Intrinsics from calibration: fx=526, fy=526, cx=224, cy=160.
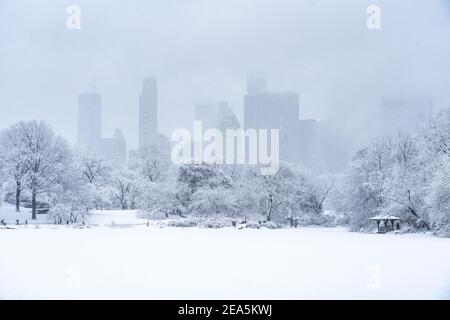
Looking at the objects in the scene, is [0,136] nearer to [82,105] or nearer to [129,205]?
[82,105]

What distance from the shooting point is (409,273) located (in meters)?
7.65

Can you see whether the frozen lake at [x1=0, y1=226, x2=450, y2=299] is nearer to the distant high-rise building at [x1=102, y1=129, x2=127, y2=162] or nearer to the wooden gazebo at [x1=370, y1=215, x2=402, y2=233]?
the wooden gazebo at [x1=370, y1=215, x2=402, y2=233]

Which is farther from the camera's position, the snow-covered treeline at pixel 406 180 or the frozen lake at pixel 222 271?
the snow-covered treeline at pixel 406 180

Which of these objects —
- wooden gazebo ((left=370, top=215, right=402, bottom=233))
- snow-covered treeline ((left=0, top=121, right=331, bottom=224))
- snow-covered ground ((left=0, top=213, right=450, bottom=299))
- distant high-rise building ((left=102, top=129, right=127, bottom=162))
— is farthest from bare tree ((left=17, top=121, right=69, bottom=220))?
wooden gazebo ((left=370, top=215, right=402, bottom=233))

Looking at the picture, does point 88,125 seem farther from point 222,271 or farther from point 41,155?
point 222,271

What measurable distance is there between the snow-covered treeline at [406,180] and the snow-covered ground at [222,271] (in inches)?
150

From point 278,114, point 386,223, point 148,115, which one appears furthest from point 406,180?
point 148,115

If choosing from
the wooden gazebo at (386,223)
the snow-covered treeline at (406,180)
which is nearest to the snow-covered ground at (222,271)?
the snow-covered treeline at (406,180)

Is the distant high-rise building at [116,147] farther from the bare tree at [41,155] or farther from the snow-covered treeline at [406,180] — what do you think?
the snow-covered treeline at [406,180]

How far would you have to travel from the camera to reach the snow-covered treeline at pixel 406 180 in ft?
49.7

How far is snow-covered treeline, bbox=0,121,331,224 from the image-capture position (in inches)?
840

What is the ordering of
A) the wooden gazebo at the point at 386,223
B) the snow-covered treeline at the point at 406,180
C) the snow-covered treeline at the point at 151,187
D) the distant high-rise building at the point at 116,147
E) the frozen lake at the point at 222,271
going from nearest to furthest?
the frozen lake at the point at 222,271 < the snow-covered treeline at the point at 406,180 < the wooden gazebo at the point at 386,223 < the snow-covered treeline at the point at 151,187 < the distant high-rise building at the point at 116,147

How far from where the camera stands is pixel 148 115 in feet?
87.2
